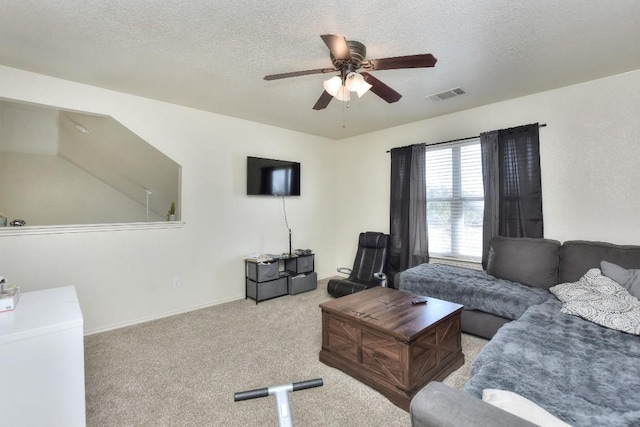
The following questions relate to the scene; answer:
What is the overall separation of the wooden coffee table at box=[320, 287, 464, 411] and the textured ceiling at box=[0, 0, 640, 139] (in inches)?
80.8

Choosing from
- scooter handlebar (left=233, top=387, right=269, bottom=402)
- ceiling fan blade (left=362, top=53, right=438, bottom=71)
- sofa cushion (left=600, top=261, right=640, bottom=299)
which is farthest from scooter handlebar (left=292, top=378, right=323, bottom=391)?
sofa cushion (left=600, top=261, right=640, bottom=299)

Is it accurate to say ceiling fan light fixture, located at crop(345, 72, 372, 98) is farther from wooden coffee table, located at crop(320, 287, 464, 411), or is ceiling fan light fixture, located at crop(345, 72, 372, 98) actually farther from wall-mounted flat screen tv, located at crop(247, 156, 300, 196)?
wall-mounted flat screen tv, located at crop(247, 156, 300, 196)

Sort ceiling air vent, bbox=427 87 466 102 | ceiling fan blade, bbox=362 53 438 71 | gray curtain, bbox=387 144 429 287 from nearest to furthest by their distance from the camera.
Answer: ceiling fan blade, bbox=362 53 438 71 < ceiling air vent, bbox=427 87 466 102 < gray curtain, bbox=387 144 429 287

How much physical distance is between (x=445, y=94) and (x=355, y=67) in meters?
1.68

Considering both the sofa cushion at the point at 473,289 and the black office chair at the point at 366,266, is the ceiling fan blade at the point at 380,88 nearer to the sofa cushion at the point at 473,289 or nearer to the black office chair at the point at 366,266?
the sofa cushion at the point at 473,289

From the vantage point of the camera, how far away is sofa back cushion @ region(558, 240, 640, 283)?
2490 millimetres

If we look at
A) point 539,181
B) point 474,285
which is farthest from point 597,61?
point 474,285

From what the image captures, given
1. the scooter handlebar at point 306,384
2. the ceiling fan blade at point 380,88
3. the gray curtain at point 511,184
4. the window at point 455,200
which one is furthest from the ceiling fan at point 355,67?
the window at point 455,200

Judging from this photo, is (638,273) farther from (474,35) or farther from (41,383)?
(41,383)

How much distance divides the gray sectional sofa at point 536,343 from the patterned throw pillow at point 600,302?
4cm

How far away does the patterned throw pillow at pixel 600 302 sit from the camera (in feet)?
6.37

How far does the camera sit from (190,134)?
3.67 metres

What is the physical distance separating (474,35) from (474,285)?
2206 millimetres

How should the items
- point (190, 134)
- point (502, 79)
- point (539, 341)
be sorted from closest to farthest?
point (539, 341) < point (502, 79) < point (190, 134)
